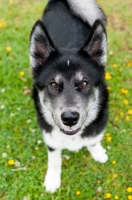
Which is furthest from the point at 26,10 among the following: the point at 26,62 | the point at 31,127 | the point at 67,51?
the point at 67,51

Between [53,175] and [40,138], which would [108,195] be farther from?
[40,138]

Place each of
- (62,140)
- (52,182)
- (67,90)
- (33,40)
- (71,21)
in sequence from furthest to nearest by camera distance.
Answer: (71,21) → (52,182) → (62,140) → (33,40) → (67,90)

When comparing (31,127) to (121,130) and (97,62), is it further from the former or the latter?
(97,62)

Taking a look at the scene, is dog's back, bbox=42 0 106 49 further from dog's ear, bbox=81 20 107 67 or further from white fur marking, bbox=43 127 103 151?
white fur marking, bbox=43 127 103 151

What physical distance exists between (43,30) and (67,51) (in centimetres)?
39

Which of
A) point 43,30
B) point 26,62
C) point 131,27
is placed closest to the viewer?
point 43,30

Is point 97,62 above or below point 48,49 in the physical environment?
below

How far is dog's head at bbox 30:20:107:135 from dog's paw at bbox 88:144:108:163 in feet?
2.90

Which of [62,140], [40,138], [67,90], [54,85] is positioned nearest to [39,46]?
[54,85]

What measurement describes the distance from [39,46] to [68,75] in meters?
0.44

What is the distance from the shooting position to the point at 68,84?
2.86m

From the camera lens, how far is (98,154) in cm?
387

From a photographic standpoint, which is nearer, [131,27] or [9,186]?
[9,186]

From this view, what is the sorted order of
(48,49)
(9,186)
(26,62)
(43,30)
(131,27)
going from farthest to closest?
(131,27), (26,62), (9,186), (48,49), (43,30)
